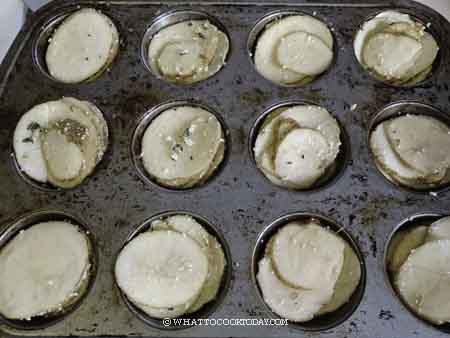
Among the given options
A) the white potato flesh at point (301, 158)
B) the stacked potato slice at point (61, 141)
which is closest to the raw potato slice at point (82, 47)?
the stacked potato slice at point (61, 141)

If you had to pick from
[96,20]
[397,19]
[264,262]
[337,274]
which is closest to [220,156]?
[264,262]

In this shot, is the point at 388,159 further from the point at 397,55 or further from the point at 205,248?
the point at 205,248

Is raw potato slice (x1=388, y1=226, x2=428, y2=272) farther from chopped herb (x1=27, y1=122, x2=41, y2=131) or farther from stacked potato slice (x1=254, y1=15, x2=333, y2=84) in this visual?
chopped herb (x1=27, y1=122, x2=41, y2=131)

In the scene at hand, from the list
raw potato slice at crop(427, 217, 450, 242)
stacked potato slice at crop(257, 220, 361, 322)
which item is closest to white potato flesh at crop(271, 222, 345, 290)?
stacked potato slice at crop(257, 220, 361, 322)

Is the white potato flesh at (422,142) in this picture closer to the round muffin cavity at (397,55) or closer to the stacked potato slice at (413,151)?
the stacked potato slice at (413,151)

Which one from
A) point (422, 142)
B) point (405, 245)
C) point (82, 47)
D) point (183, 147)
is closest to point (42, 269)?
point (183, 147)

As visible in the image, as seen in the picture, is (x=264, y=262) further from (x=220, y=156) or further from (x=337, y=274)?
(x=220, y=156)
